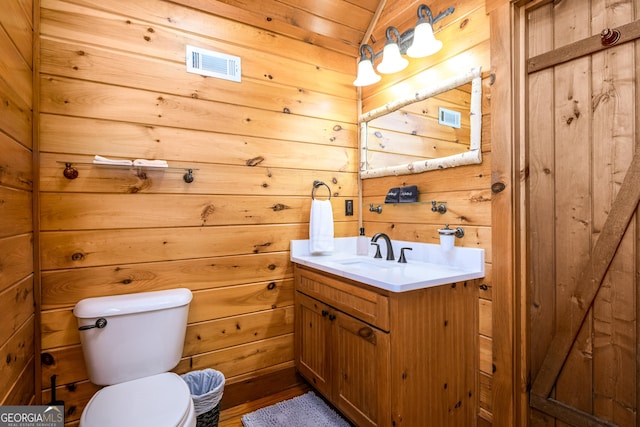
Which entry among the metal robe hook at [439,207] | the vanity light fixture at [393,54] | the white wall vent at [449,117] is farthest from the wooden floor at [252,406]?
the vanity light fixture at [393,54]

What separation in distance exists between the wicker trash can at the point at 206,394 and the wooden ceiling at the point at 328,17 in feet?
6.63

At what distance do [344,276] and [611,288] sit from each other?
3.42 feet

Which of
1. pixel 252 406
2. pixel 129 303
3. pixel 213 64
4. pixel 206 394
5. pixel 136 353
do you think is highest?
pixel 213 64

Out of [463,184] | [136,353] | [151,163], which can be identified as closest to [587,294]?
[463,184]

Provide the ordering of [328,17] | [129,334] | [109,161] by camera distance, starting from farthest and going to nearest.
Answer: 1. [328,17]
2. [109,161]
3. [129,334]

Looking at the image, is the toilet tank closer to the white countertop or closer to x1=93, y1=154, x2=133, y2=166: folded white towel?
x1=93, y1=154, x2=133, y2=166: folded white towel

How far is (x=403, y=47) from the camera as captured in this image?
→ 1.92 metres

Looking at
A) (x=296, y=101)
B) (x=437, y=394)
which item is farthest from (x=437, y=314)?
(x=296, y=101)

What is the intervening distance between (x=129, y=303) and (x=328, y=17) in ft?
6.77

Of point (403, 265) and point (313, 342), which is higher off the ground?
point (403, 265)

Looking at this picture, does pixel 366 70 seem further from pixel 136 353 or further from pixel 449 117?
pixel 136 353

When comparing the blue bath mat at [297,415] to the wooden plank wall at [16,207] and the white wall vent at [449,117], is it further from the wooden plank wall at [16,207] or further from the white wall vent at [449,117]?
the white wall vent at [449,117]

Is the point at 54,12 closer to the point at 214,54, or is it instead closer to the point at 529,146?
the point at 214,54

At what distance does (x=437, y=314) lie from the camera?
1398 mm
